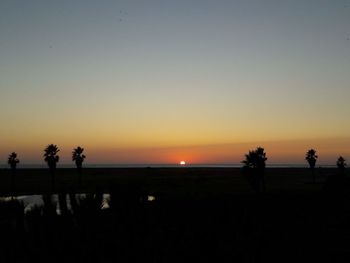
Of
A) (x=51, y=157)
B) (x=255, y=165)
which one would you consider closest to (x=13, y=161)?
(x=51, y=157)
